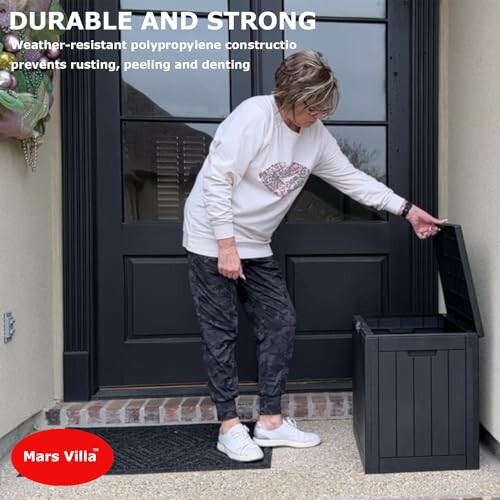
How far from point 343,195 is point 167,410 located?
48.0 inches

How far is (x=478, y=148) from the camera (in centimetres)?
195

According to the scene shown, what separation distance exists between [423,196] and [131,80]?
4.59 feet

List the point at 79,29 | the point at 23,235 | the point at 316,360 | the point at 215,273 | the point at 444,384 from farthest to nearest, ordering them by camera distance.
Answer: the point at 316,360, the point at 79,29, the point at 23,235, the point at 215,273, the point at 444,384

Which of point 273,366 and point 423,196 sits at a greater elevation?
point 423,196

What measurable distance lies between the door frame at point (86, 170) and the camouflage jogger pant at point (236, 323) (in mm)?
445

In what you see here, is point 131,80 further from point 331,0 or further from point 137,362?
point 137,362

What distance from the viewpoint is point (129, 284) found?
231 centimetres

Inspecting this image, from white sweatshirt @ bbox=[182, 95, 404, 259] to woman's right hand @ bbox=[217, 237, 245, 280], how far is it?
0.03 m

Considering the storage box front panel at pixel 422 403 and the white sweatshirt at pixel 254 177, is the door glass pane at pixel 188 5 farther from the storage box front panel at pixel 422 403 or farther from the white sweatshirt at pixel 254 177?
the storage box front panel at pixel 422 403

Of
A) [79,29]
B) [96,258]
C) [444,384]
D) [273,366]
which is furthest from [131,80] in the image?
[444,384]

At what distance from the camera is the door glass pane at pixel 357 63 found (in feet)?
7.75

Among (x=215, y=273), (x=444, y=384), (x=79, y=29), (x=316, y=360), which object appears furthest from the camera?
(x=316, y=360)

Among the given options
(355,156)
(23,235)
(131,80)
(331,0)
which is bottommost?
(23,235)

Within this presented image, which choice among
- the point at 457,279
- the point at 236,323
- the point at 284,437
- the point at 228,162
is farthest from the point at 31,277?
the point at 457,279
